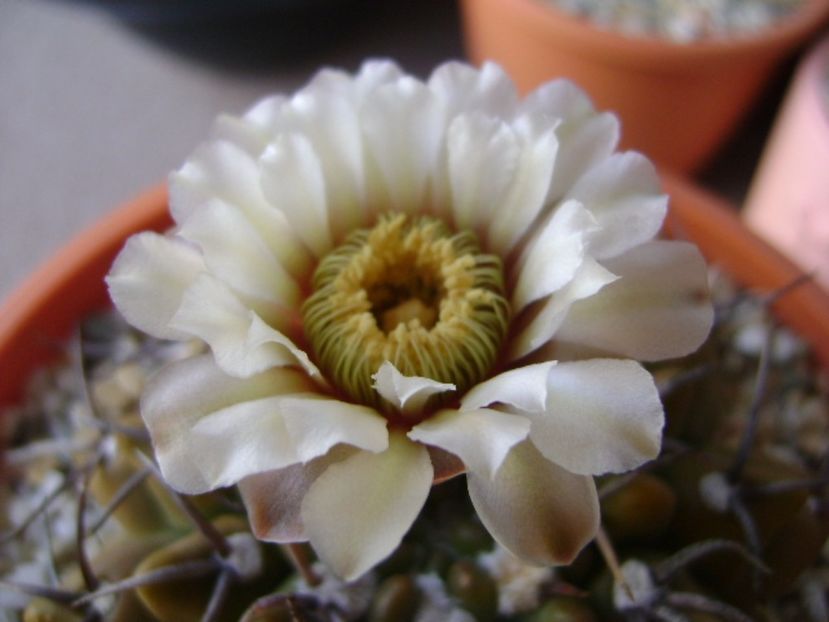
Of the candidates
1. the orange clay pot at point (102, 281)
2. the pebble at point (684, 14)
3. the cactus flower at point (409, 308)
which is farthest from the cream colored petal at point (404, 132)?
the pebble at point (684, 14)

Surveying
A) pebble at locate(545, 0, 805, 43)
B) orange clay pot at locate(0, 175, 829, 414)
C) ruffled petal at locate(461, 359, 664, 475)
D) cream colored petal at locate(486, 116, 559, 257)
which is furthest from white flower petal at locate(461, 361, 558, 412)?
pebble at locate(545, 0, 805, 43)

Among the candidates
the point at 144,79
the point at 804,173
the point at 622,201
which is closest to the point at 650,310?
the point at 622,201

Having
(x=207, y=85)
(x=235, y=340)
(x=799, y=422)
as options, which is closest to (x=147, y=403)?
(x=235, y=340)

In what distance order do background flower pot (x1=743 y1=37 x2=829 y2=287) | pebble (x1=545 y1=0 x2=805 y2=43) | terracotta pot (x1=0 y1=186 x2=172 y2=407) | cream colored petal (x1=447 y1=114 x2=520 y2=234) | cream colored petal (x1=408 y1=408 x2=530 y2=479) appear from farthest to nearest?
pebble (x1=545 y1=0 x2=805 y2=43)
background flower pot (x1=743 y1=37 x2=829 y2=287)
terracotta pot (x1=0 y1=186 x2=172 y2=407)
cream colored petal (x1=447 y1=114 x2=520 y2=234)
cream colored petal (x1=408 y1=408 x2=530 y2=479)

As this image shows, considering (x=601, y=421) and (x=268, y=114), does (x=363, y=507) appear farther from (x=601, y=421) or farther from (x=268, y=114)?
(x=268, y=114)

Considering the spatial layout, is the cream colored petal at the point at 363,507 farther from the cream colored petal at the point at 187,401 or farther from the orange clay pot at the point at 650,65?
the orange clay pot at the point at 650,65

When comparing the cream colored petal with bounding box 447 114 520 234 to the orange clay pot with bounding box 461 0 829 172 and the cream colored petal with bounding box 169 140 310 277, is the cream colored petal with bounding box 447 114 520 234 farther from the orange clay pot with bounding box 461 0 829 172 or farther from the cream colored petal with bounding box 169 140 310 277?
the orange clay pot with bounding box 461 0 829 172
